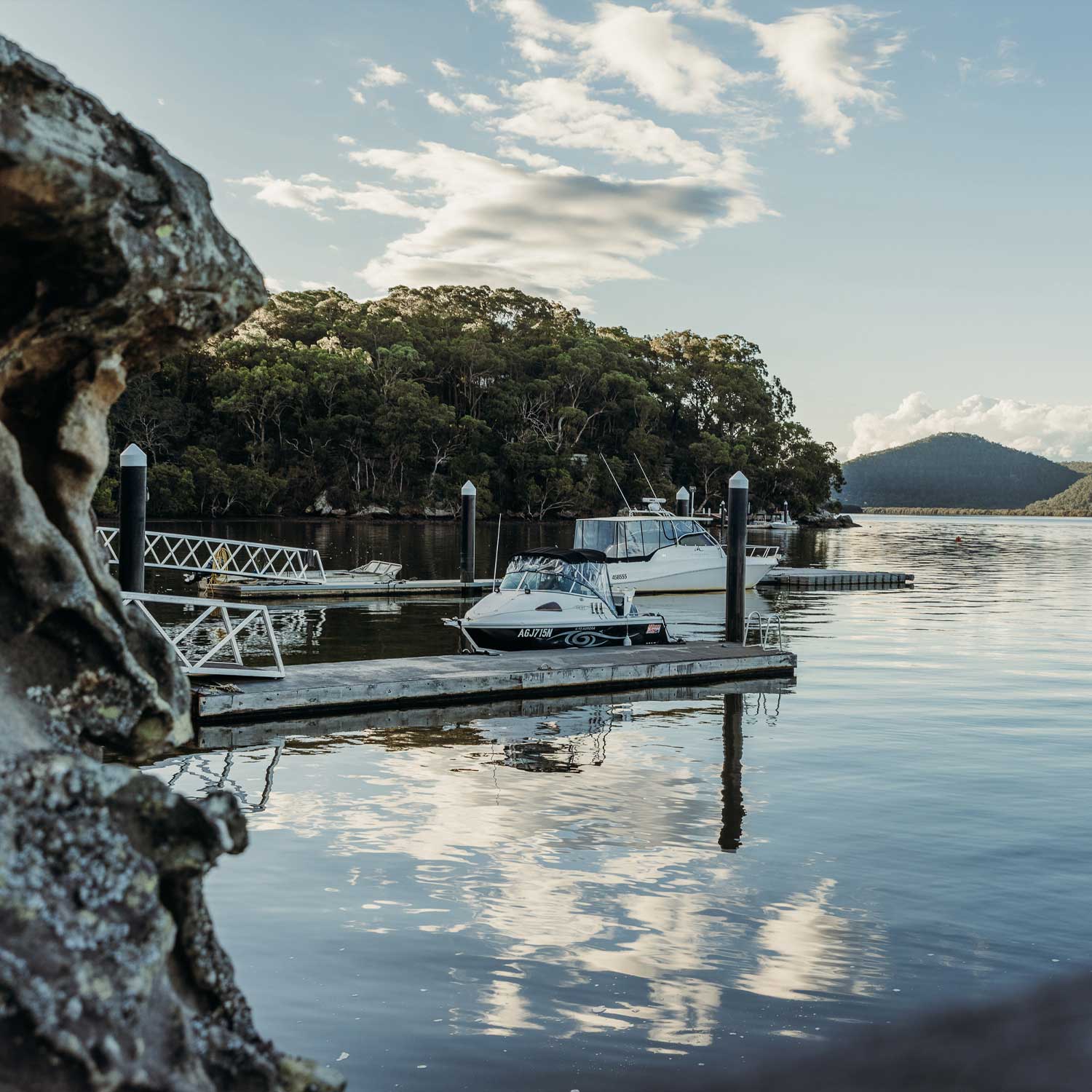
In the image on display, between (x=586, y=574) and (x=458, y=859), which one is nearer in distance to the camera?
(x=458, y=859)

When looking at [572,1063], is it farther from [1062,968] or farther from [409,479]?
[409,479]

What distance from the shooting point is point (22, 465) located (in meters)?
4.02

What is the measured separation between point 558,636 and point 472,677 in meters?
3.43

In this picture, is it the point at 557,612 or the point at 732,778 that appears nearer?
the point at 732,778

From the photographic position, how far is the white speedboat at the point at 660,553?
1385 inches

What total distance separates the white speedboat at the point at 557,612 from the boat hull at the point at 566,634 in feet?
0.04

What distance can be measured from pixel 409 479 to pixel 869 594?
→ 5534 centimetres

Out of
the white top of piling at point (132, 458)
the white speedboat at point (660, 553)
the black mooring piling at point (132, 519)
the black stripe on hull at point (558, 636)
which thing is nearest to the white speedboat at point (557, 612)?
the black stripe on hull at point (558, 636)

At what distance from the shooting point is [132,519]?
71.3 feet

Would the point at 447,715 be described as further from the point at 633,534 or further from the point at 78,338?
the point at 633,534

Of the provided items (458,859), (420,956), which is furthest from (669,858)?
(420,956)

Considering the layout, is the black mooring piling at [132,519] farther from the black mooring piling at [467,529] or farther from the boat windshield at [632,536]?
the boat windshield at [632,536]

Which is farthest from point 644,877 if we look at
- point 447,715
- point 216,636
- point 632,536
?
point 632,536

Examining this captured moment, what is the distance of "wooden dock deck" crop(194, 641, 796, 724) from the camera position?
1421 centimetres
